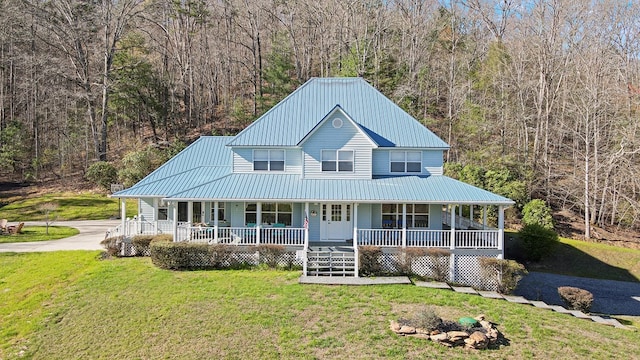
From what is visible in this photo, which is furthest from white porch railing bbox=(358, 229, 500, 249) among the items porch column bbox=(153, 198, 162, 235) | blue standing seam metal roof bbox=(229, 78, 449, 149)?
porch column bbox=(153, 198, 162, 235)

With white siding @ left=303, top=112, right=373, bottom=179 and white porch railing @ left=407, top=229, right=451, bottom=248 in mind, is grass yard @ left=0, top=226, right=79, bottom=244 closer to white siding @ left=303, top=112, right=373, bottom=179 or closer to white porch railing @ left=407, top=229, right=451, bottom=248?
white siding @ left=303, top=112, right=373, bottom=179

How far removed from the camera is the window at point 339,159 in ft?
70.0

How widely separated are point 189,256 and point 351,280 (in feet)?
23.5

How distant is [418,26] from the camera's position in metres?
45.6

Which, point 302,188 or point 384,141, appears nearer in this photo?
point 302,188

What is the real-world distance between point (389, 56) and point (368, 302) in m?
33.8

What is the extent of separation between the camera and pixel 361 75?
39375 millimetres

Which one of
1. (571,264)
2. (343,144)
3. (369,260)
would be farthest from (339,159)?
(571,264)

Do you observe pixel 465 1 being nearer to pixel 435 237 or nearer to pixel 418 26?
pixel 418 26

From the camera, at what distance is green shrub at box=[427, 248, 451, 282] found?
17734 mm

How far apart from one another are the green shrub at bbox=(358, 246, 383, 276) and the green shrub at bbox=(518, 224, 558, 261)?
12086 mm

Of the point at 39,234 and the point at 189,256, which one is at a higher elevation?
the point at 189,256

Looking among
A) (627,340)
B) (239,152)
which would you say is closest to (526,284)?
(627,340)

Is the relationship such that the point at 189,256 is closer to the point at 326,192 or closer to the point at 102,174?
the point at 326,192
